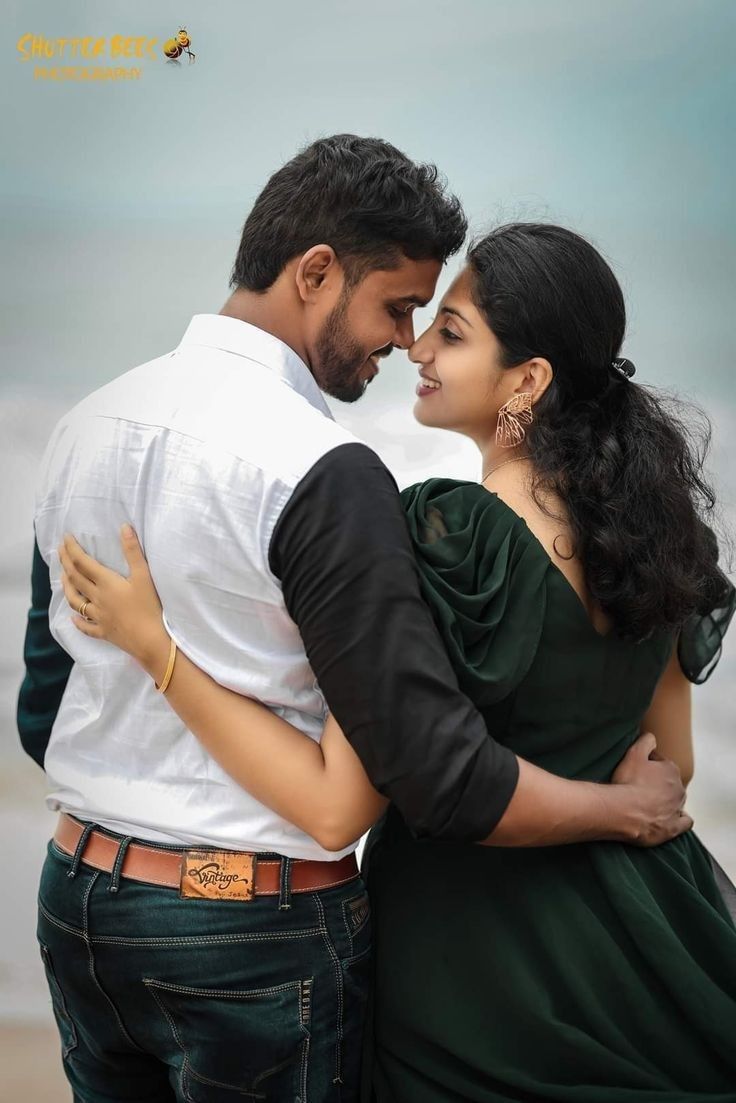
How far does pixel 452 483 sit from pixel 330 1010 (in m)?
0.64

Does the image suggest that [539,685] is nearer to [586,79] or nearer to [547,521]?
[547,521]

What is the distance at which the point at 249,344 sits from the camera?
4.42ft

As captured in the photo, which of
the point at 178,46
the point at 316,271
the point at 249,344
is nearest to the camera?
the point at 249,344

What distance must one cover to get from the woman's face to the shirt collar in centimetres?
28

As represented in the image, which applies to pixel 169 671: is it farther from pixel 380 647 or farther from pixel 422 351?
pixel 422 351

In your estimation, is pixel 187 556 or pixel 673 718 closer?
pixel 187 556

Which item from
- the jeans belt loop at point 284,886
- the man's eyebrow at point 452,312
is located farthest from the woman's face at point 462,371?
the jeans belt loop at point 284,886

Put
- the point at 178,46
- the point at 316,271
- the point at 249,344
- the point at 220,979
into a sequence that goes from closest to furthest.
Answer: the point at 220,979 < the point at 249,344 < the point at 316,271 < the point at 178,46

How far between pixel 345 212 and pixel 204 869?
0.83 metres

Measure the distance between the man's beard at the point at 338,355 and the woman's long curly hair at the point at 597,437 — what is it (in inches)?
7.2

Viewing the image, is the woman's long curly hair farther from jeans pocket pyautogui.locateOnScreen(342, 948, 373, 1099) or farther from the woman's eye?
jeans pocket pyautogui.locateOnScreen(342, 948, 373, 1099)

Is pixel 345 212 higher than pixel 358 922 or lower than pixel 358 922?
higher

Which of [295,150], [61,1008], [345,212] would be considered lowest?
[61,1008]

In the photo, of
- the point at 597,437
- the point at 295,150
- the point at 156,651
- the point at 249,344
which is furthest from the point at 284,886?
the point at 295,150
